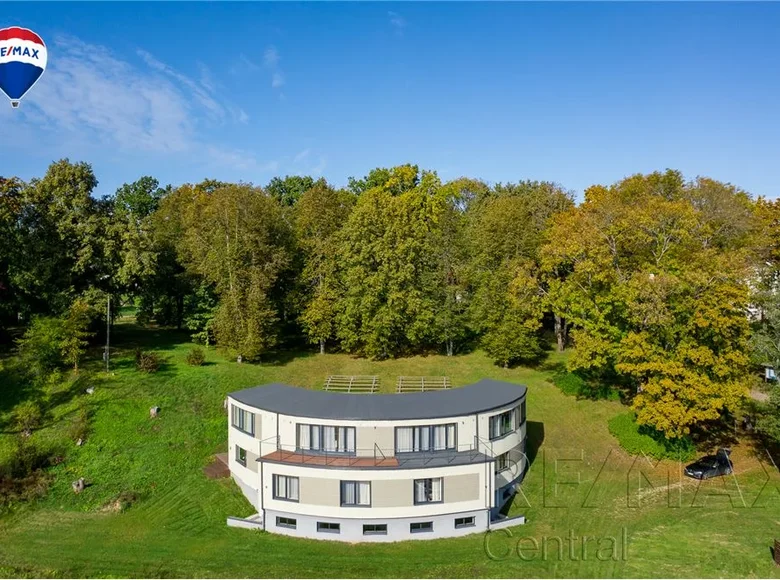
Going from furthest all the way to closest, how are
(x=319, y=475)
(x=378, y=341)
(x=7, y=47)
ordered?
1. (x=378, y=341)
2. (x=7, y=47)
3. (x=319, y=475)

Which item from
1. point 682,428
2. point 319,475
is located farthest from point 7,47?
point 682,428

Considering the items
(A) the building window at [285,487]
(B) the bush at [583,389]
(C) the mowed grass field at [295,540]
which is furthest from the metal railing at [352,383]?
(A) the building window at [285,487]

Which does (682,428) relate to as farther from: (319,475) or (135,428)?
(135,428)

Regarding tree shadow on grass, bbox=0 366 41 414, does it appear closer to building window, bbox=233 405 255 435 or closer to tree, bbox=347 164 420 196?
building window, bbox=233 405 255 435

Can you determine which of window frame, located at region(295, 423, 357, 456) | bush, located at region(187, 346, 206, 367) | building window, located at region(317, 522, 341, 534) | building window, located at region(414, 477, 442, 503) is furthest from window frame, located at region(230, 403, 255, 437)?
bush, located at region(187, 346, 206, 367)

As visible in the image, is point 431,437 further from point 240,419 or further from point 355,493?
point 240,419
